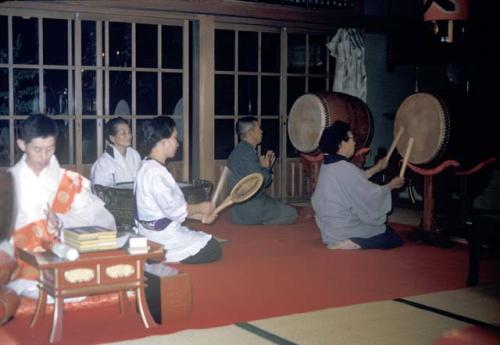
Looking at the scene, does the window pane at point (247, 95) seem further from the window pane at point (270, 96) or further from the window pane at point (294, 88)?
the window pane at point (294, 88)

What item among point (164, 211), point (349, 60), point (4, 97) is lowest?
point (164, 211)

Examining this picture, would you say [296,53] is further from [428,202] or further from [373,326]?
[373,326]

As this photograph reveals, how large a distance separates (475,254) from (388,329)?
116 cm

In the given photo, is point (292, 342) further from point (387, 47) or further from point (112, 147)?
point (387, 47)

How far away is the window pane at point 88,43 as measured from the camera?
659 cm

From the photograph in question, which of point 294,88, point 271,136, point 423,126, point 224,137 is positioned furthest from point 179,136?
point 423,126

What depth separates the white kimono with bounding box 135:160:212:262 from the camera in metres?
4.01

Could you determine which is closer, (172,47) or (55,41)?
(55,41)

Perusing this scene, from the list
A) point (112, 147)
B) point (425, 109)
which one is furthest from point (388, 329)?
point (112, 147)

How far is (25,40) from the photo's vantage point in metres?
6.35

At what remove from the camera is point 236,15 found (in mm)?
7121

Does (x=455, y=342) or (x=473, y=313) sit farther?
(x=473, y=313)

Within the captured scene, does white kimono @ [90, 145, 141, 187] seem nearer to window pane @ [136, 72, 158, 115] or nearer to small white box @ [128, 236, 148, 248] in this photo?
window pane @ [136, 72, 158, 115]

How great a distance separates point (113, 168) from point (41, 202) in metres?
2.08
